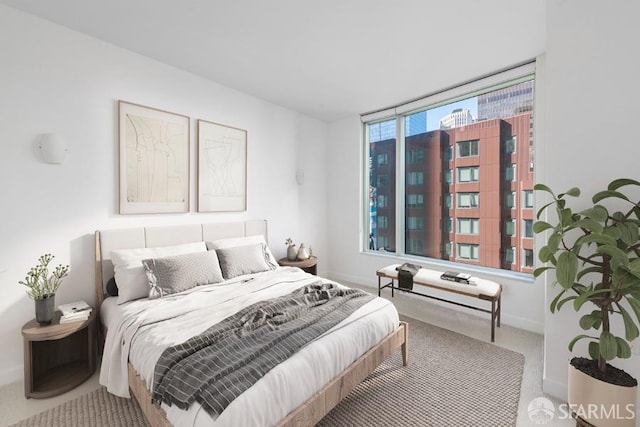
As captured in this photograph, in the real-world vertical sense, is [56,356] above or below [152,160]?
below

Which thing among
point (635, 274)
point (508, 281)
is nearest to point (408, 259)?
point (508, 281)

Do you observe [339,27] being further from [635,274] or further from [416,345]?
[416,345]

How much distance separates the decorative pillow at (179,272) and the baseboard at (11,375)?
110 cm

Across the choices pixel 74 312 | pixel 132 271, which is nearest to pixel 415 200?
pixel 132 271

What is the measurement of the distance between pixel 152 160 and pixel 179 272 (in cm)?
121

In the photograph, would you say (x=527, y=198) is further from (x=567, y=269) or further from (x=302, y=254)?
(x=302, y=254)

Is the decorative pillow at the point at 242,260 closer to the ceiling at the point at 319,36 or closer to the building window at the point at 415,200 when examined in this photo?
the ceiling at the point at 319,36

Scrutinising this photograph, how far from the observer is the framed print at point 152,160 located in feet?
8.21

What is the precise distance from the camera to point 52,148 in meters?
2.10

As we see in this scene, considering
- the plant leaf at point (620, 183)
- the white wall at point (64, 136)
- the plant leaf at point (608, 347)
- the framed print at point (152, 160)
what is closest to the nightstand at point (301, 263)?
the white wall at point (64, 136)

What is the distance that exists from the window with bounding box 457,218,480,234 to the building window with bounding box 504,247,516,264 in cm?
39

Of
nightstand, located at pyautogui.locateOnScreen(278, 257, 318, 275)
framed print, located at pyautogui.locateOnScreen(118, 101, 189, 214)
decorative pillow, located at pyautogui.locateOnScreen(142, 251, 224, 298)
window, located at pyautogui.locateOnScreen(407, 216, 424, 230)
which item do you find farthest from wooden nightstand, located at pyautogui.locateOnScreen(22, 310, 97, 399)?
window, located at pyautogui.locateOnScreen(407, 216, 424, 230)

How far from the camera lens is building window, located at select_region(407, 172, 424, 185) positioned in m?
3.87

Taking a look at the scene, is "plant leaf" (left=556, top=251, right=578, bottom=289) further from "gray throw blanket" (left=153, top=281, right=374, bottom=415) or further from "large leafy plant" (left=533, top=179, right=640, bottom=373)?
"gray throw blanket" (left=153, top=281, right=374, bottom=415)
